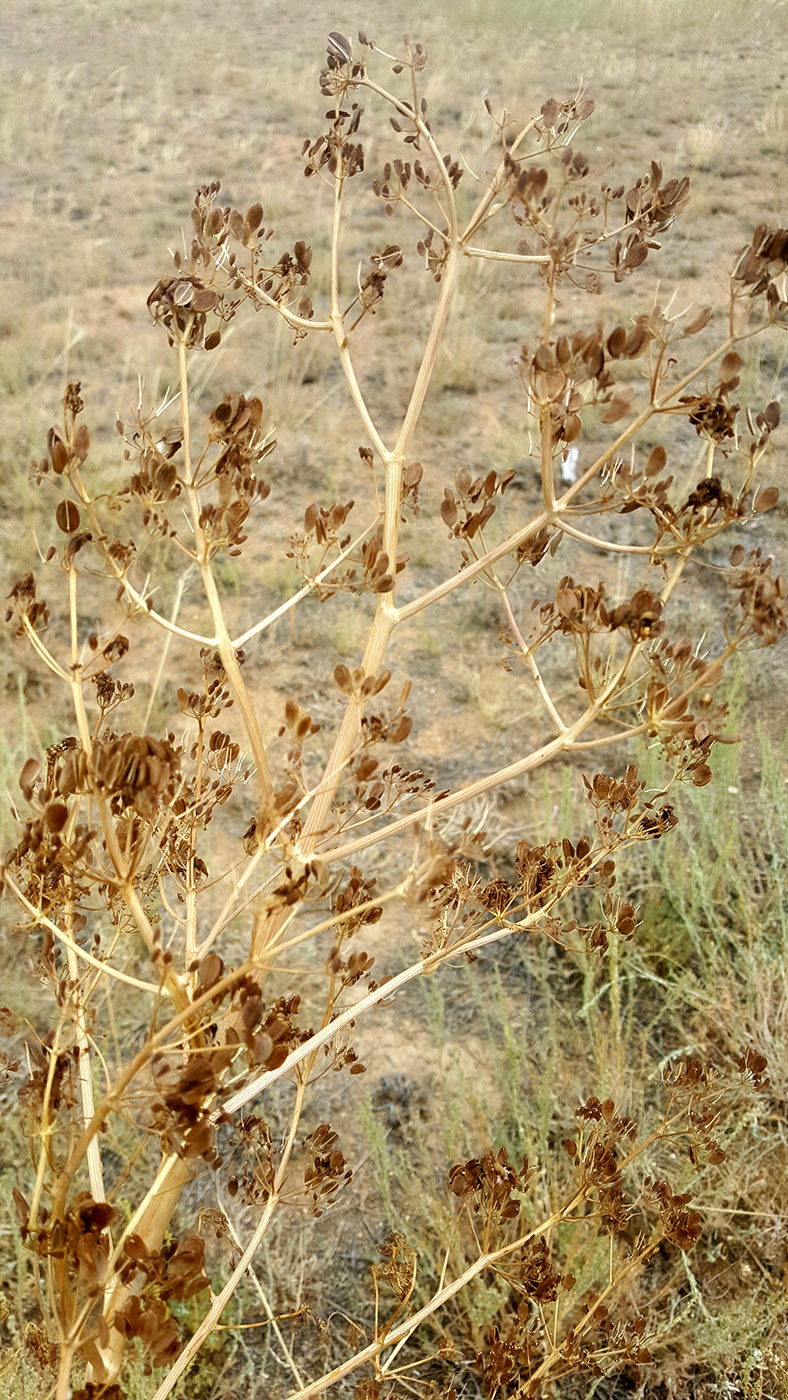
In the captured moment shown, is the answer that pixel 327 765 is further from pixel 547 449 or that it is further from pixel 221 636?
pixel 547 449

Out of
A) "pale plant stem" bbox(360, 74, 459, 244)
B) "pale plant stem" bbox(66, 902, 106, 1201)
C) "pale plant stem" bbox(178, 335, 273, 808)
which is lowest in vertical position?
"pale plant stem" bbox(66, 902, 106, 1201)

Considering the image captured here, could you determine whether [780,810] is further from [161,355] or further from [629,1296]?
[161,355]

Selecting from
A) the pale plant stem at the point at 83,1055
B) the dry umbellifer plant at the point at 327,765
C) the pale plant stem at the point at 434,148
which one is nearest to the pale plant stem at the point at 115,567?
the dry umbellifer plant at the point at 327,765

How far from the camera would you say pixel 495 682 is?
10.2ft

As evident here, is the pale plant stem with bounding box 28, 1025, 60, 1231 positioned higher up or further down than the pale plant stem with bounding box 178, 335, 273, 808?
further down

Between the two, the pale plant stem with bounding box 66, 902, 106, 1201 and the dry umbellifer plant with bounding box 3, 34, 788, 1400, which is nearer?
the dry umbellifer plant with bounding box 3, 34, 788, 1400

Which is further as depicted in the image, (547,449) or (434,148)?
(434,148)

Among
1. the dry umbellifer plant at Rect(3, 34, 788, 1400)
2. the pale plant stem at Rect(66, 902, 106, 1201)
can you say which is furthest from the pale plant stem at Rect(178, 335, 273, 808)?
the pale plant stem at Rect(66, 902, 106, 1201)

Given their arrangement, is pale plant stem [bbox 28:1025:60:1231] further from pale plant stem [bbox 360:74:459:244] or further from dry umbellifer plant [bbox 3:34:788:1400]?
pale plant stem [bbox 360:74:459:244]

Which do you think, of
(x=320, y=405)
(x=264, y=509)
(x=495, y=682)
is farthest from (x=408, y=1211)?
(x=320, y=405)

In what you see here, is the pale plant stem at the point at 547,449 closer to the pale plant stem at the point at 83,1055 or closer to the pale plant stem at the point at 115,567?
the pale plant stem at the point at 115,567

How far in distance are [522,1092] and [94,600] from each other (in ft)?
8.11

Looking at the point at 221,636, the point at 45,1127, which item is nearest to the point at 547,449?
the point at 221,636

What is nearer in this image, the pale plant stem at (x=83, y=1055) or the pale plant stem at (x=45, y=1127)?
the pale plant stem at (x=45, y=1127)
